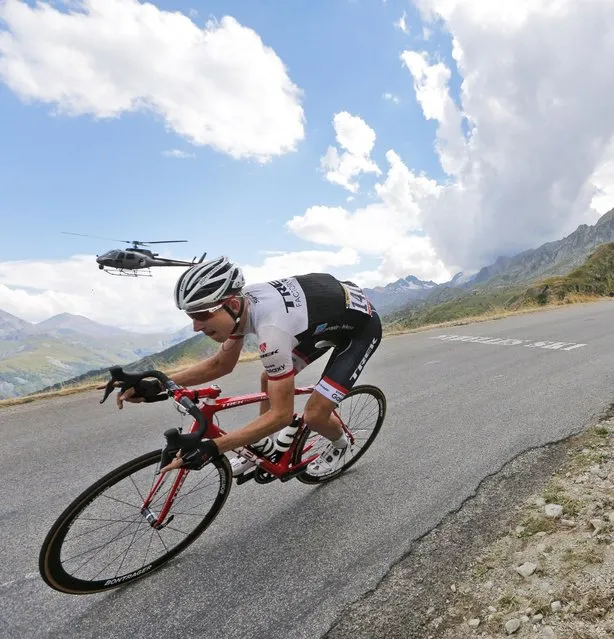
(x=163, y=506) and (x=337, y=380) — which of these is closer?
(x=163, y=506)

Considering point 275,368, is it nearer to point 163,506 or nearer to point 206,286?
point 206,286

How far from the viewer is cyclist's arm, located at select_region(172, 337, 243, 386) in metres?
3.31

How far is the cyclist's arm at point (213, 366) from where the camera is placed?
130 inches

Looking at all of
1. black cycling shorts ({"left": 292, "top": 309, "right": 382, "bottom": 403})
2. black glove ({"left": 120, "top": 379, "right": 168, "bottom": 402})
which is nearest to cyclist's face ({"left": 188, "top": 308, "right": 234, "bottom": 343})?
black glove ({"left": 120, "top": 379, "right": 168, "bottom": 402})

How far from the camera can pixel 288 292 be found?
122 inches

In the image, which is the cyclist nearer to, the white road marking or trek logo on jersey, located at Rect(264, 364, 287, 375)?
trek logo on jersey, located at Rect(264, 364, 287, 375)

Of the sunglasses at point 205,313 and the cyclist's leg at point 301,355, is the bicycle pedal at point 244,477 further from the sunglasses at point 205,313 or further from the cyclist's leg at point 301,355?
the sunglasses at point 205,313

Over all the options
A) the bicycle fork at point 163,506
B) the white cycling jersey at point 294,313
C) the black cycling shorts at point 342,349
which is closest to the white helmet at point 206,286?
the white cycling jersey at point 294,313

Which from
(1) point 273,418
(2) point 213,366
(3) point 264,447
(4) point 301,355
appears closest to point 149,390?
(2) point 213,366

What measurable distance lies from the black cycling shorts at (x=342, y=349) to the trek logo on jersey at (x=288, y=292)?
39 cm

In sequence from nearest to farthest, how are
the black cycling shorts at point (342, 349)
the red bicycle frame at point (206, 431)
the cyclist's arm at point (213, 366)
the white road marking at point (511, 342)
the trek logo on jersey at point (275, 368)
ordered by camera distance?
the trek logo on jersey at point (275, 368)
the red bicycle frame at point (206, 431)
the cyclist's arm at point (213, 366)
the black cycling shorts at point (342, 349)
the white road marking at point (511, 342)

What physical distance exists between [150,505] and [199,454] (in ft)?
3.11

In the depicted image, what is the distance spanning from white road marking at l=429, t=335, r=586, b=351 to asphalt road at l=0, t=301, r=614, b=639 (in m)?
1.74

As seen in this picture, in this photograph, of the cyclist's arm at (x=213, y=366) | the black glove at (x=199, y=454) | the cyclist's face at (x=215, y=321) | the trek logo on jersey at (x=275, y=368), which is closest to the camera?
the black glove at (x=199, y=454)
